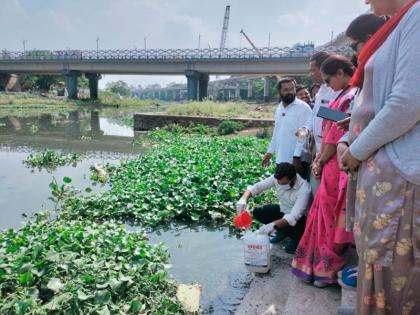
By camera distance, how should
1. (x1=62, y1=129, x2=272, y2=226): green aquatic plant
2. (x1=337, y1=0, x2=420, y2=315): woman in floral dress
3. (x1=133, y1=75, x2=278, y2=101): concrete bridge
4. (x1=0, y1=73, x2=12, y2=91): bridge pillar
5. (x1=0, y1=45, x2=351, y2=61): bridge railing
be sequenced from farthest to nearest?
(x1=133, y1=75, x2=278, y2=101): concrete bridge
(x1=0, y1=73, x2=12, y2=91): bridge pillar
(x1=0, y1=45, x2=351, y2=61): bridge railing
(x1=62, y1=129, x2=272, y2=226): green aquatic plant
(x1=337, y1=0, x2=420, y2=315): woman in floral dress

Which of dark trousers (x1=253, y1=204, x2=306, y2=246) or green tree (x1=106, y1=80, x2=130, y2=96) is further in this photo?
green tree (x1=106, y1=80, x2=130, y2=96)

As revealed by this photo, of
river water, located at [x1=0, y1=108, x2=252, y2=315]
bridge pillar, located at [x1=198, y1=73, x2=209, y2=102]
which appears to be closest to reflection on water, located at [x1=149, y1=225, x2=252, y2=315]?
river water, located at [x1=0, y1=108, x2=252, y2=315]

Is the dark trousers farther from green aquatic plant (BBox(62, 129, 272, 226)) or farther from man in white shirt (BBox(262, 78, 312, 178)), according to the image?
green aquatic plant (BBox(62, 129, 272, 226))

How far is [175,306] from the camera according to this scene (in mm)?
2721

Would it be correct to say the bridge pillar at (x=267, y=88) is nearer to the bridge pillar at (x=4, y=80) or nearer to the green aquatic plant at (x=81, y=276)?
the bridge pillar at (x=4, y=80)

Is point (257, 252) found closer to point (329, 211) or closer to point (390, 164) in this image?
point (329, 211)

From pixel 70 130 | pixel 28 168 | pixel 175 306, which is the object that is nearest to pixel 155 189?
pixel 175 306

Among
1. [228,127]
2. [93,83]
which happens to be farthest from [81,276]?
[93,83]

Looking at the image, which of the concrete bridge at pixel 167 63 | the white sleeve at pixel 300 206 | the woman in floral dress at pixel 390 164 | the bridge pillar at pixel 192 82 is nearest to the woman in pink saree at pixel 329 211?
the white sleeve at pixel 300 206

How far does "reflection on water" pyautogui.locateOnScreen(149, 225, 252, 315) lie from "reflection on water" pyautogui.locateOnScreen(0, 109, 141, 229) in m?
2.16

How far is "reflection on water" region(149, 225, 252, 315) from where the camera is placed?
315 centimetres

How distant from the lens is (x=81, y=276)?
2.55 metres

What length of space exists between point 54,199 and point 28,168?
123 inches

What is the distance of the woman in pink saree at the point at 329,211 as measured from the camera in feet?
7.95
